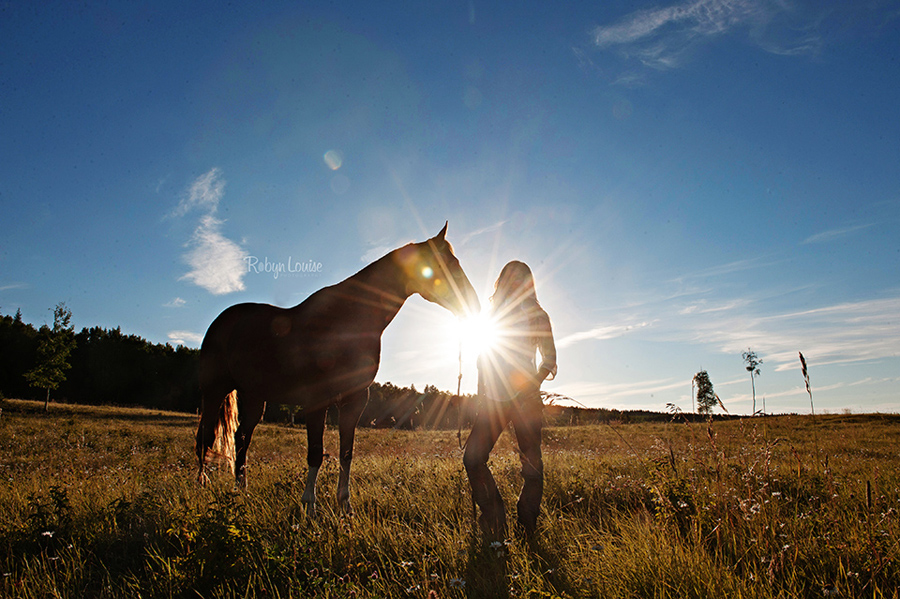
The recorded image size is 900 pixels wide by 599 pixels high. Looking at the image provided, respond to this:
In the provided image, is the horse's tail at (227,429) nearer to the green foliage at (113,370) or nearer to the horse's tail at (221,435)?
the horse's tail at (221,435)

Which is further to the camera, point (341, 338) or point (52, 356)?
point (52, 356)

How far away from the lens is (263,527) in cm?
408

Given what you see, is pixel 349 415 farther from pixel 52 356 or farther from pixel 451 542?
pixel 52 356

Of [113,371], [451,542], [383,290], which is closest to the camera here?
[451,542]

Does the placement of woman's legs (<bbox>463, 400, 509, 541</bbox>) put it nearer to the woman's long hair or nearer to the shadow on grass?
the woman's long hair

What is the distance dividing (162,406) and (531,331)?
62236 mm

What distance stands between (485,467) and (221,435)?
4.74m

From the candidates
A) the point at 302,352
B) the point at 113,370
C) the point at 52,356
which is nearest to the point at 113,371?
the point at 113,370

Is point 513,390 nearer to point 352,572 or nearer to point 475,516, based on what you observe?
point 475,516

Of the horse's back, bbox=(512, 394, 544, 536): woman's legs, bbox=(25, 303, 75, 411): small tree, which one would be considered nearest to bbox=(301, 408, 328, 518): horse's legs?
the horse's back

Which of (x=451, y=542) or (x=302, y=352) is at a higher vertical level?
(x=302, y=352)

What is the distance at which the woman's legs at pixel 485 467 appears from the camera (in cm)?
384

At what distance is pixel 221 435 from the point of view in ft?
22.2

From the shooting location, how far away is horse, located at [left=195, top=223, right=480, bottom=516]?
197 inches
